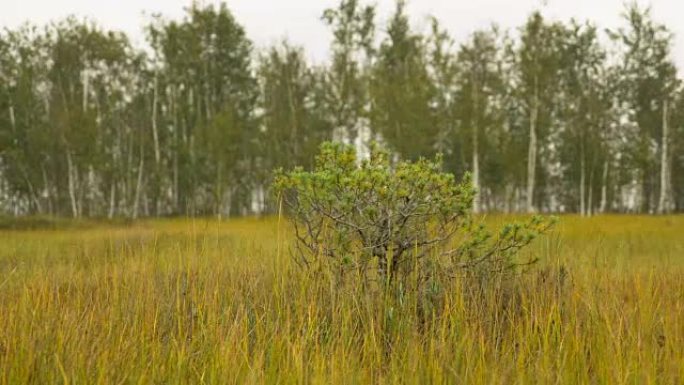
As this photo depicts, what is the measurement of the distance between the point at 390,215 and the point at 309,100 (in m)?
29.5

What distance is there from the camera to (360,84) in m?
29.5

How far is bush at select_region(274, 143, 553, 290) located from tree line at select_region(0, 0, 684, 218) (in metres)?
20.7

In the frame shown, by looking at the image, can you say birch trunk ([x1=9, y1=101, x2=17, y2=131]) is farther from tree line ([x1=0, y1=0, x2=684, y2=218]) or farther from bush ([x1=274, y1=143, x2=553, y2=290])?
bush ([x1=274, y1=143, x2=553, y2=290])

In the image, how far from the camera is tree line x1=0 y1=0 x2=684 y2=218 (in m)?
26.9

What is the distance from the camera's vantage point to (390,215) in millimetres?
4062

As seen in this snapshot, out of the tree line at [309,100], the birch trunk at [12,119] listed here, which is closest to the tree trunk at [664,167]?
the tree line at [309,100]

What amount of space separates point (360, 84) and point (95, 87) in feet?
55.4

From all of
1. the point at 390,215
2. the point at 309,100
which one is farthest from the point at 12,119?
the point at 390,215

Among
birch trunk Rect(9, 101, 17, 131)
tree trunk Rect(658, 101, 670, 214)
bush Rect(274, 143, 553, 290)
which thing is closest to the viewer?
bush Rect(274, 143, 553, 290)

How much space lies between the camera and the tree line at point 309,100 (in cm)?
2686

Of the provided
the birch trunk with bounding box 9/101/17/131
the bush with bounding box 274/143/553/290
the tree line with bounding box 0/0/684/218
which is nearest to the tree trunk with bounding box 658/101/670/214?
the tree line with bounding box 0/0/684/218

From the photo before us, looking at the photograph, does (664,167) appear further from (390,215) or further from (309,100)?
(390,215)

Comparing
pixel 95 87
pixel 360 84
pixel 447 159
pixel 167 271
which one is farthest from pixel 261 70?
pixel 167 271

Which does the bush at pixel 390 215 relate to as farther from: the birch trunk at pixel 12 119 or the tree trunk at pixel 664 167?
the birch trunk at pixel 12 119
